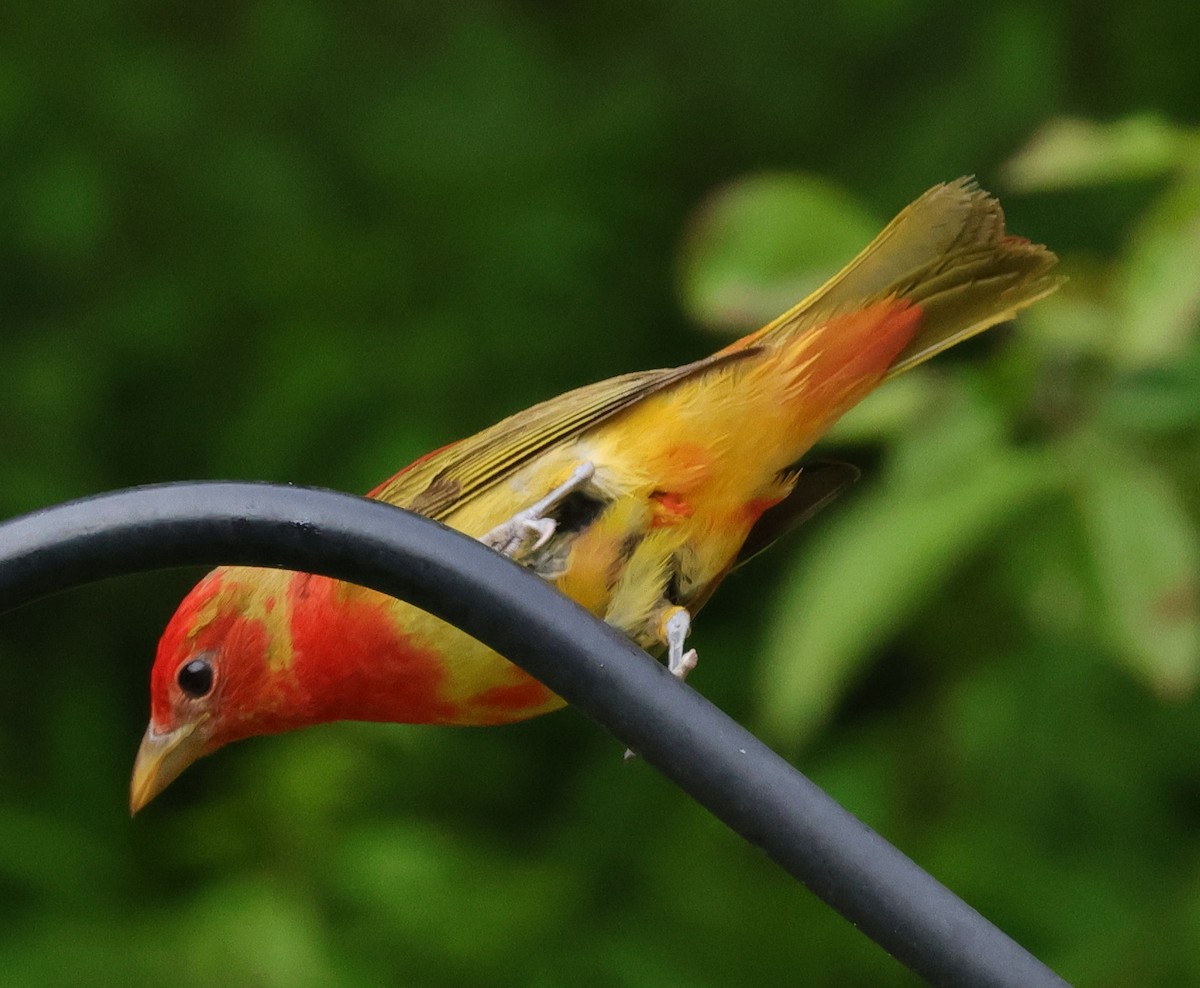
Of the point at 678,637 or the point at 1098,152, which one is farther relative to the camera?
the point at 1098,152

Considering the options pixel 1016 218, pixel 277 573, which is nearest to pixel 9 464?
pixel 277 573

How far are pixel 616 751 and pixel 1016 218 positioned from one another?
1576mm

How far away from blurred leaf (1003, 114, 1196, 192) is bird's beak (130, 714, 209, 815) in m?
1.40

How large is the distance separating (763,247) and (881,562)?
51 cm

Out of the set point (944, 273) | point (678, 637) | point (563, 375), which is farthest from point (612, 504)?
point (563, 375)

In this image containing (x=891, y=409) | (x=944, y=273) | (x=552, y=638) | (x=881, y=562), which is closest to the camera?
(x=552, y=638)

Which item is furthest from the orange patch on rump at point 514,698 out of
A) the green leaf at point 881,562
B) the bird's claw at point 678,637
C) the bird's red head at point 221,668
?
the green leaf at point 881,562

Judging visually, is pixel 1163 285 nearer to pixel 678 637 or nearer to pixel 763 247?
pixel 763 247

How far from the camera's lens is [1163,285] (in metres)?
2.35

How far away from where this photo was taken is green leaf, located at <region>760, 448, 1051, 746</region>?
249 cm

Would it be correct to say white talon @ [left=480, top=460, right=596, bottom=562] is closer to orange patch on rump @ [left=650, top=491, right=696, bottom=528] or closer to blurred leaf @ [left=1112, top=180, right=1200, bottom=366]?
orange patch on rump @ [left=650, top=491, right=696, bottom=528]

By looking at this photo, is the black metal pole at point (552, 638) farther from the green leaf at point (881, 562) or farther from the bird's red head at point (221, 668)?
the green leaf at point (881, 562)

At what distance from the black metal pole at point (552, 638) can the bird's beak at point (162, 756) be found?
0.65m

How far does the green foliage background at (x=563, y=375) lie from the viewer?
2.90 meters
